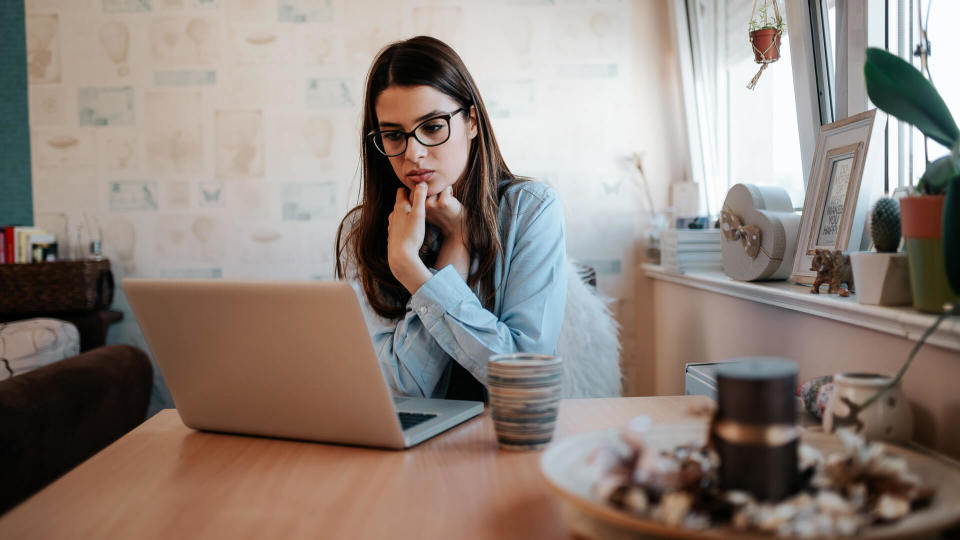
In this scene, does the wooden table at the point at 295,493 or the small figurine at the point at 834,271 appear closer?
the wooden table at the point at 295,493

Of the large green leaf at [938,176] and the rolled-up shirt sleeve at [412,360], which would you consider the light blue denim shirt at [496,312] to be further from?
the large green leaf at [938,176]

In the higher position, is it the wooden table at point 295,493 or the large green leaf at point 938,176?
the large green leaf at point 938,176

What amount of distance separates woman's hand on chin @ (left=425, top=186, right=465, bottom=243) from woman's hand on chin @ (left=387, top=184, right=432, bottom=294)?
3 centimetres

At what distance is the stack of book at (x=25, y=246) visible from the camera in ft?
8.70

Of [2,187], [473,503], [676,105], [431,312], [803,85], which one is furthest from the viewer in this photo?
[2,187]

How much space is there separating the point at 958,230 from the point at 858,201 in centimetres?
60

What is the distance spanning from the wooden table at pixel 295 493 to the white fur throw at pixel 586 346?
1176 mm

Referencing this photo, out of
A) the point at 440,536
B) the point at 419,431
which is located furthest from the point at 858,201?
the point at 440,536

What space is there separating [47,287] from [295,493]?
2333 mm

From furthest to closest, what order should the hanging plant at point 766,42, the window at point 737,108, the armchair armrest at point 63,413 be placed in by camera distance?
the window at point 737,108 < the hanging plant at point 766,42 < the armchair armrest at point 63,413

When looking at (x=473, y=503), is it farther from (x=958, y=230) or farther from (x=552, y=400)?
(x=958, y=230)

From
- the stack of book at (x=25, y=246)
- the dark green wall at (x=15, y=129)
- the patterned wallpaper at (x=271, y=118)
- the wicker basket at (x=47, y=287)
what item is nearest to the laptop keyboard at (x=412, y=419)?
the patterned wallpaper at (x=271, y=118)

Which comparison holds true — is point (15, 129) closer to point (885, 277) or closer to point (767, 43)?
point (767, 43)

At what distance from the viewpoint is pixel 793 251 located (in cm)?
153
